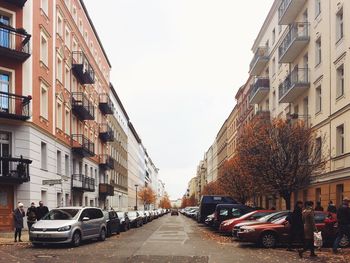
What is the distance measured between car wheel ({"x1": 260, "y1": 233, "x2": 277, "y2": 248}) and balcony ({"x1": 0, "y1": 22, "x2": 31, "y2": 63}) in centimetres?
1577

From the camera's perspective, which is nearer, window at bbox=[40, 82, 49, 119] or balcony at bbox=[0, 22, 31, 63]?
balcony at bbox=[0, 22, 31, 63]

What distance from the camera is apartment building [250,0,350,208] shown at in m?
26.8

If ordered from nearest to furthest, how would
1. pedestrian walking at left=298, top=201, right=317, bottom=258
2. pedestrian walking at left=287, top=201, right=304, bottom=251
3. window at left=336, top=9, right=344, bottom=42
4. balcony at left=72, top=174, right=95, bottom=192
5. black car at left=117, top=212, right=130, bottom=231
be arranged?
pedestrian walking at left=298, top=201, right=317, bottom=258
pedestrian walking at left=287, top=201, right=304, bottom=251
window at left=336, top=9, right=344, bottom=42
black car at left=117, top=212, right=130, bottom=231
balcony at left=72, top=174, right=95, bottom=192

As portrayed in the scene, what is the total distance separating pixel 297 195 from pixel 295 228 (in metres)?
19.4

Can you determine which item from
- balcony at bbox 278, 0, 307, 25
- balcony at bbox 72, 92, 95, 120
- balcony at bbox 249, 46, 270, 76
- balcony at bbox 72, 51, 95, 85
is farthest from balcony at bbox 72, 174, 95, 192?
balcony at bbox 278, 0, 307, 25

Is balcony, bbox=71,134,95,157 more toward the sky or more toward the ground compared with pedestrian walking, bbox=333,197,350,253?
more toward the sky

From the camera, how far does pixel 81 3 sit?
4572 centimetres

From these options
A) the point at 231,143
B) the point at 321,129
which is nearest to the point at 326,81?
the point at 321,129

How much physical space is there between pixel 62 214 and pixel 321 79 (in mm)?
17215

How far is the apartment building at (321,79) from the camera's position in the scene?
87.9 feet

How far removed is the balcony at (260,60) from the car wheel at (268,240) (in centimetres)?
3034

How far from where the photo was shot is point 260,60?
48.1 metres

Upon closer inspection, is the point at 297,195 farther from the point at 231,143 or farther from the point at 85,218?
the point at 231,143

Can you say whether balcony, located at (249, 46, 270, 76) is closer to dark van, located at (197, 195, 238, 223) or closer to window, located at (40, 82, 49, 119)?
dark van, located at (197, 195, 238, 223)
